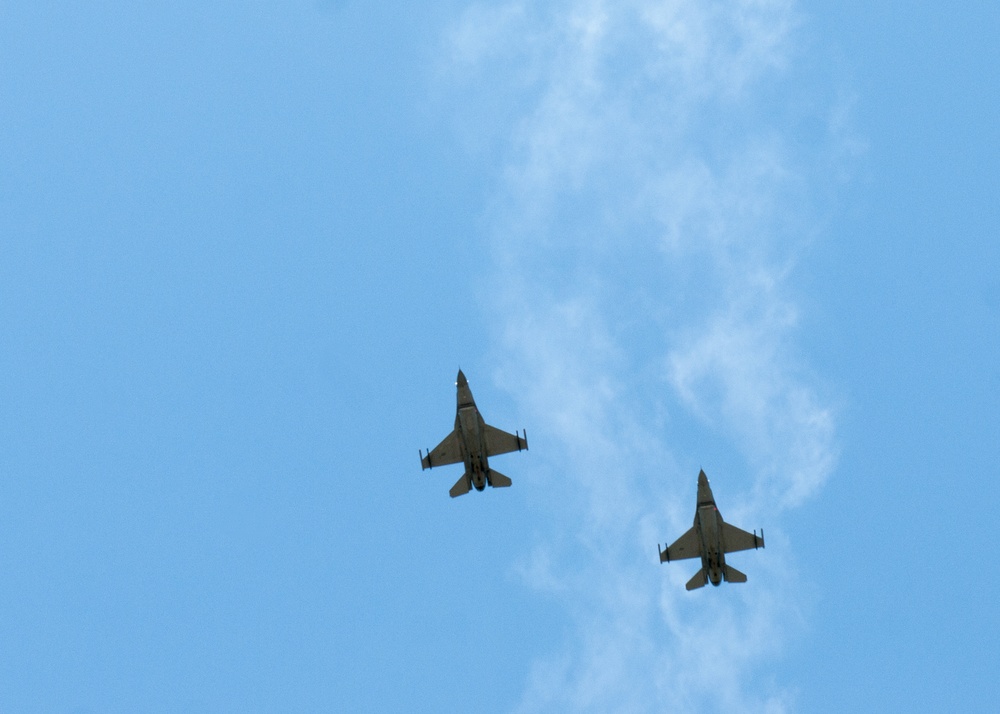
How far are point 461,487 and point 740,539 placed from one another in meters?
24.0

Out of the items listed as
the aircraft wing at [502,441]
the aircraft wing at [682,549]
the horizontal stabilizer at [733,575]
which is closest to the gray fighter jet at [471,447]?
the aircraft wing at [502,441]

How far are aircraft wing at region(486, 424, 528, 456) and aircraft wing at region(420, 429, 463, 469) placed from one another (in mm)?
2949

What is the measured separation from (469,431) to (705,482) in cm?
1993

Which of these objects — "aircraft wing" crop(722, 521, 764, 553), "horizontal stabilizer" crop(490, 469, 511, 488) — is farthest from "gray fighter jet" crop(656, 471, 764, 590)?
"horizontal stabilizer" crop(490, 469, 511, 488)

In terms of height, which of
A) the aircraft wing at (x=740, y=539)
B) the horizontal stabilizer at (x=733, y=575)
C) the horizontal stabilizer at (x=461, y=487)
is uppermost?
the horizontal stabilizer at (x=461, y=487)

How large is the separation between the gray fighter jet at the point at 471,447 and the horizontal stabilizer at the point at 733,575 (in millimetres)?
19780

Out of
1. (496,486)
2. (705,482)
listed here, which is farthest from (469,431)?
(705,482)

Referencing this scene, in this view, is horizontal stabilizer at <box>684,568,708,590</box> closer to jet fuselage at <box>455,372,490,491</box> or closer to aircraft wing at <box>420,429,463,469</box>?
jet fuselage at <box>455,372,490,491</box>

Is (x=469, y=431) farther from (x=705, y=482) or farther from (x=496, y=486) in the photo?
(x=705, y=482)

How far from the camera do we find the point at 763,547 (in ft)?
411

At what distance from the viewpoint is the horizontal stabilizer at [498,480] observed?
126m

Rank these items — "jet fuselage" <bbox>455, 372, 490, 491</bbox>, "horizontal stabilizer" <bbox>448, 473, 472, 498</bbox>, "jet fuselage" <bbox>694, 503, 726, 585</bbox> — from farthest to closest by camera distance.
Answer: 1. "horizontal stabilizer" <bbox>448, 473, 472, 498</bbox>
2. "jet fuselage" <bbox>455, 372, 490, 491</bbox>
3. "jet fuselage" <bbox>694, 503, 726, 585</bbox>

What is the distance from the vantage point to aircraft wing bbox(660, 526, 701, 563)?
126 metres

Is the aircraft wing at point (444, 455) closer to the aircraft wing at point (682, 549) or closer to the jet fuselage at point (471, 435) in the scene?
the jet fuselage at point (471, 435)
